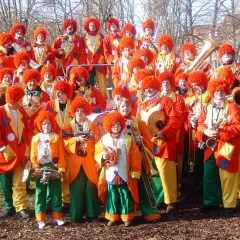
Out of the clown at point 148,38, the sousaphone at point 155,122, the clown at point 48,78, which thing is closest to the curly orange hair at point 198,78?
the sousaphone at point 155,122

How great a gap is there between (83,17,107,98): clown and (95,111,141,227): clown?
5.05m

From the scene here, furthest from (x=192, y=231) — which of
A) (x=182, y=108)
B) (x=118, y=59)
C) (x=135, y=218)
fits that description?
(x=118, y=59)

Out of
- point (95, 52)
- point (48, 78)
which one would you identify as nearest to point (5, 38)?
point (48, 78)

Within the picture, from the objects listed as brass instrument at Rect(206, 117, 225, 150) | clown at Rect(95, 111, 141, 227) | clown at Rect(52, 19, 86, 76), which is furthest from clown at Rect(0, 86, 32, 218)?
clown at Rect(52, 19, 86, 76)

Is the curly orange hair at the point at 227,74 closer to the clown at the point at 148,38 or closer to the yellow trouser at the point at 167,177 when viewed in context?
the yellow trouser at the point at 167,177

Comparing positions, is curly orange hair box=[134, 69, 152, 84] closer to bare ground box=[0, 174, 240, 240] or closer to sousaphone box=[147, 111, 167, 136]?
sousaphone box=[147, 111, 167, 136]

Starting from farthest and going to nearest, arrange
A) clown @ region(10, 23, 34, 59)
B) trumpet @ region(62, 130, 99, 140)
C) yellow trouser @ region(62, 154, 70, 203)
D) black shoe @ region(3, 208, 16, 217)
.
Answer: clown @ region(10, 23, 34, 59)
black shoe @ region(3, 208, 16, 217)
yellow trouser @ region(62, 154, 70, 203)
trumpet @ region(62, 130, 99, 140)

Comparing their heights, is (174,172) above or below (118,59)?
below

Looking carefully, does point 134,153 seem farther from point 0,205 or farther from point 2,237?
point 0,205

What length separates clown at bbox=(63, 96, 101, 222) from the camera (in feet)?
20.7

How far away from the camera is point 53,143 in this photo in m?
6.16

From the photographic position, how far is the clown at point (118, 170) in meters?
5.99

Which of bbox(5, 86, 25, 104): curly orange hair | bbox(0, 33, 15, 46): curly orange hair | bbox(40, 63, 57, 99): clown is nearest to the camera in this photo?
bbox(5, 86, 25, 104): curly orange hair

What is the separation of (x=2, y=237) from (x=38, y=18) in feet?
66.2
